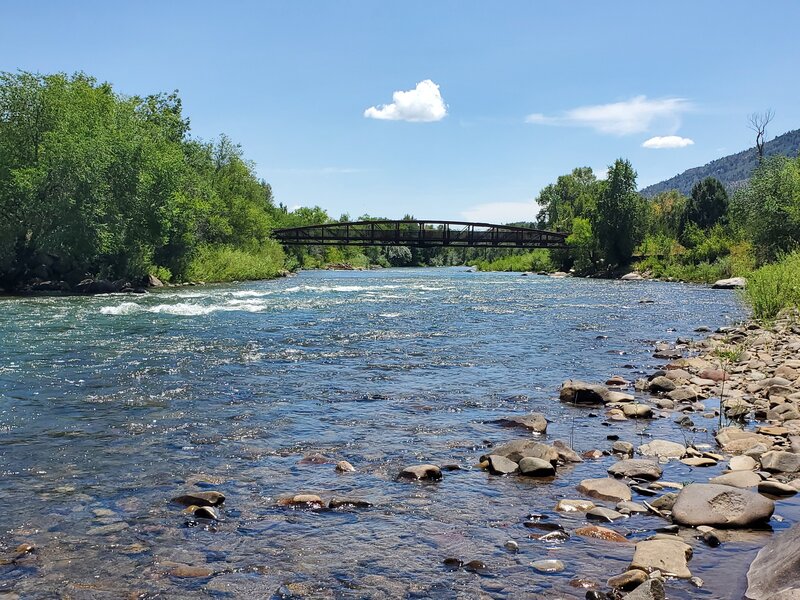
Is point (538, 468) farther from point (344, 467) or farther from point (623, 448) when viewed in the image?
point (344, 467)

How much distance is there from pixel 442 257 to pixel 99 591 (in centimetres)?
16860

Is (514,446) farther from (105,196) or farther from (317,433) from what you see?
(105,196)

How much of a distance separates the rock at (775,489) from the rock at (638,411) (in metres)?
3.99

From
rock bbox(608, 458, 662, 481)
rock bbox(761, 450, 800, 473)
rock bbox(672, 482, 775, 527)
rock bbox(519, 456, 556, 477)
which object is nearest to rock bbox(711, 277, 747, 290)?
rock bbox(761, 450, 800, 473)

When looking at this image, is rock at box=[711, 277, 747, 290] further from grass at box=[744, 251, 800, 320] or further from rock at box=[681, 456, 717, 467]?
rock at box=[681, 456, 717, 467]

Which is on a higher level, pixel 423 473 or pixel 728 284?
pixel 728 284

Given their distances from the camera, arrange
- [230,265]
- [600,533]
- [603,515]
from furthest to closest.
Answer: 1. [230,265]
2. [603,515]
3. [600,533]

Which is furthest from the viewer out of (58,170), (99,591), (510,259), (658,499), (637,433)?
(510,259)

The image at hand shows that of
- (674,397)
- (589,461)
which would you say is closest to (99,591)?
(589,461)

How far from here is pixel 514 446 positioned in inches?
349

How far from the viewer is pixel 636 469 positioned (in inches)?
317

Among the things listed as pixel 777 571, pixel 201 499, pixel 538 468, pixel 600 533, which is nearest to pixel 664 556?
pixel 600 533

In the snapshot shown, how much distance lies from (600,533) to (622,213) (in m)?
74.9

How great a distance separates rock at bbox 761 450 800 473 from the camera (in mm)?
7846
